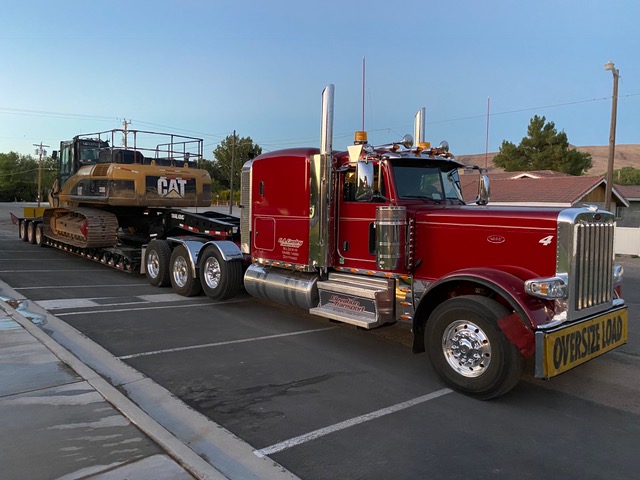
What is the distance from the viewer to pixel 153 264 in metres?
11.4

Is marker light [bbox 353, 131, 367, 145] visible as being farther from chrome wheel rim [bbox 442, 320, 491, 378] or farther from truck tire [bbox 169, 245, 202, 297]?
truck tire [bbox 169, 245, 202, 297]

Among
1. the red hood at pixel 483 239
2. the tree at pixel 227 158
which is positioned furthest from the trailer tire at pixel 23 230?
the tree at pixel 227 158

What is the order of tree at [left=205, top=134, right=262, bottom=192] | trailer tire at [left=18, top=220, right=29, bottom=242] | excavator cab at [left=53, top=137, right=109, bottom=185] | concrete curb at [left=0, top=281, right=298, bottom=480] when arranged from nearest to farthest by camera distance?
concrete curb at [left=0, top=281, right=298, bottom=480]
excavator cab at [left=53, top=137, right=109, bottom=185]
trailer tire at [left=18, top=220, right=29, bottom=242]
tree at [left=205, top=134, right=262, bottom=192]

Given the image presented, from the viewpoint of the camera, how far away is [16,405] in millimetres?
4371

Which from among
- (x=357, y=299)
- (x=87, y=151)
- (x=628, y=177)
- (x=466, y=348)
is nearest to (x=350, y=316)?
(x=357, y=299)

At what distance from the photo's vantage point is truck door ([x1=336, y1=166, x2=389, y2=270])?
6.60m

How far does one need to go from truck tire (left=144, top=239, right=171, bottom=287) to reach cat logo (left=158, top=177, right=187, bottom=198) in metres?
2.10

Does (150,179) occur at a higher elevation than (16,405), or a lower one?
higher

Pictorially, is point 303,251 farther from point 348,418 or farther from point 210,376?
point 348,418

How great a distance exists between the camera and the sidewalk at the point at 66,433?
332 cm

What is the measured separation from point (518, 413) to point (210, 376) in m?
3.06

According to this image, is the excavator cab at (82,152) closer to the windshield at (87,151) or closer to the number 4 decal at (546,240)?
the windshield at (87,151)

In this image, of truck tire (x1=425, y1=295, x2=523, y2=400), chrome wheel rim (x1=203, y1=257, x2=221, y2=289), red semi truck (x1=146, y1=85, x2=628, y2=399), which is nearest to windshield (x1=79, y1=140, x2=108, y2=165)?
chrome wheel rim (x1=203, y1=257, x2=221, y2=289)

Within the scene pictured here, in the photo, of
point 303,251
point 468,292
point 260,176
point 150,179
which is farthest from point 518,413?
point 150,179
